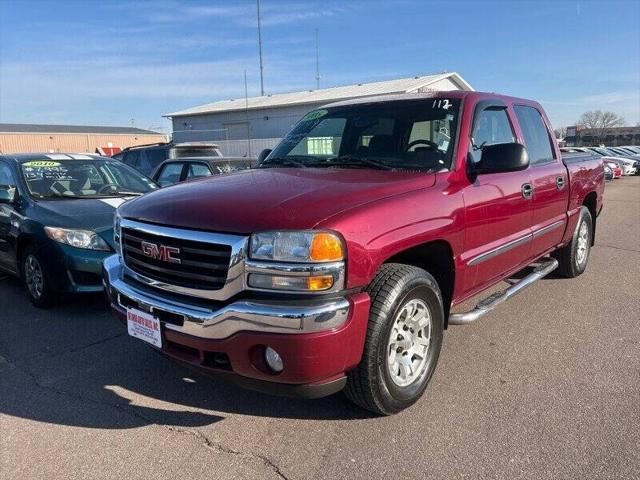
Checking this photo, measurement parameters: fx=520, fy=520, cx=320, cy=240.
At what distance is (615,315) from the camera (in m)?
4.79

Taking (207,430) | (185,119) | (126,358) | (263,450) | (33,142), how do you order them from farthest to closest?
1. (33,142)
2. (185,119)
3. (126,358)
4. (207,430)
5. (263,450)

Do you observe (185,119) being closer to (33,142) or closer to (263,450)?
(33,142)

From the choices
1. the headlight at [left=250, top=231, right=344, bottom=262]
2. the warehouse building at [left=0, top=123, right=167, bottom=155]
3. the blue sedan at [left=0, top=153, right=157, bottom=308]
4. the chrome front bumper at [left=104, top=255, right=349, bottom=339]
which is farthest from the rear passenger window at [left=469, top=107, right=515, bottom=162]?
the warehouse building at [left=0, top=123, right=167, bottom=155]

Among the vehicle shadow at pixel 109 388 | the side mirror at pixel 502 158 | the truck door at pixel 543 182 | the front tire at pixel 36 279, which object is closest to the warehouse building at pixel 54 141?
the front tire at pixel 36 279

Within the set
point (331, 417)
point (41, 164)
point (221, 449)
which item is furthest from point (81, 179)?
point (331, 417)

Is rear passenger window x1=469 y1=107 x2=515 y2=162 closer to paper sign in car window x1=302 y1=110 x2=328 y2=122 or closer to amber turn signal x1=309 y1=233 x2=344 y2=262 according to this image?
paper sign in car window x1=302 y1=110 x2=328 y2=122

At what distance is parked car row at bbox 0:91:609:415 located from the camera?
2.50 m

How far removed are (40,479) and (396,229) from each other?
220cm

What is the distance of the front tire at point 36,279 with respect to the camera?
496 centimetres

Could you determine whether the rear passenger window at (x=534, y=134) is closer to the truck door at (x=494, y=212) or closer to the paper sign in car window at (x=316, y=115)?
the truck door at (x=494, y=212)

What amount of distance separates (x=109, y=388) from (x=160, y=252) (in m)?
1.25

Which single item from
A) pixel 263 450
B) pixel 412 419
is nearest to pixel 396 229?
pixel 412 419

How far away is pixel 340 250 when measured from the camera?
99.0 inches

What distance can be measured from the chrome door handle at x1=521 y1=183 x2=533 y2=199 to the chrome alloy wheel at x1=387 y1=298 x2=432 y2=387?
5.34 feet
